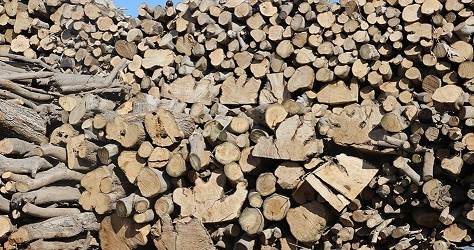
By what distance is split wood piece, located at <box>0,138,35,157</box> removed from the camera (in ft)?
14.1

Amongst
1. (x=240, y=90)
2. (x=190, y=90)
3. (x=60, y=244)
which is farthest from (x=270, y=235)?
(x=190, y=90)

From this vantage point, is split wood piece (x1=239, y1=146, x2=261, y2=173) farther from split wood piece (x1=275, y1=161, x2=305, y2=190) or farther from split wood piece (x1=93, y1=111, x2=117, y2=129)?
split wood piece (x1=93, y1=111, x2=117, y2=129)

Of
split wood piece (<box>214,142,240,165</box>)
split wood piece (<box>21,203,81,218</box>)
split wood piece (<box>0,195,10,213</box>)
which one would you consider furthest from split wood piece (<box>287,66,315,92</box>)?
split wood piece (<box>0,195,10,213</box>)

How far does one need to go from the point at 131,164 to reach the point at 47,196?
70 cm

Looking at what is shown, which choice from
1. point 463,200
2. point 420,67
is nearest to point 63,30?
point 420,67

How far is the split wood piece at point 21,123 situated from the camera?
14.3 feet

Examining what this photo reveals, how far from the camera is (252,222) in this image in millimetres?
3793

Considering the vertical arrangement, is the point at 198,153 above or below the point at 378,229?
above

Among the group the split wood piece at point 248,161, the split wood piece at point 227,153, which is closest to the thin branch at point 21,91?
the split wood piece at point 227,153

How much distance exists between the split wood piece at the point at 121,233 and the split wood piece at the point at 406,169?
1.80 metres

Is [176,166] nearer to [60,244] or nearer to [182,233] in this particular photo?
[182,233]

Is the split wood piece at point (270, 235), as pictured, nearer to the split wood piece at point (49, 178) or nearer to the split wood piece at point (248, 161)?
the split wood piece at point (248, 161)

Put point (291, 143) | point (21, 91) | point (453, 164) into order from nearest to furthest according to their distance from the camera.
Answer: point (453, 164) < point (291, 143) < point (21, 91)

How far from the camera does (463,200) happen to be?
3.71 m
